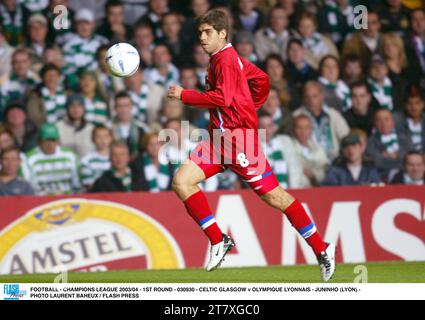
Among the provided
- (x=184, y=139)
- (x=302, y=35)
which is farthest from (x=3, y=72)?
(x=302, y=35)

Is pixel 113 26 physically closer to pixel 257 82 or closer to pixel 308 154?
pixel 308 154

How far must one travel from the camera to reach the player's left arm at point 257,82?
8.70 m

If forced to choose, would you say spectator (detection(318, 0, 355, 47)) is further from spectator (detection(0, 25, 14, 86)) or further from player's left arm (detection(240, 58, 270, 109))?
player's left arm (detection(240, 58, 270, 109))

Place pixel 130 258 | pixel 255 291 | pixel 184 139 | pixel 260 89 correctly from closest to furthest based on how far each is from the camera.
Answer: pixel 255 291 → pixel 260 89 → pixel 130 258 → pixel 184 139

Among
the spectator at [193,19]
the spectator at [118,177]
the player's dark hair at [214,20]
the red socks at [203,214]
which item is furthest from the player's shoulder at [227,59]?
the spectator at [193,19]

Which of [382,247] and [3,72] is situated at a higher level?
[3,72]

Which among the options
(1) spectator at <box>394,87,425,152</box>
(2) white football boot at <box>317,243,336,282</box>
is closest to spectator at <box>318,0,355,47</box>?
(1) spectator at <box>394,87,425,152</box>

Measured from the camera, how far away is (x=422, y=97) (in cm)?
1366

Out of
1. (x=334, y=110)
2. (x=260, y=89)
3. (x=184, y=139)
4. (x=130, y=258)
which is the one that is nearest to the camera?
(x=260, y=89)

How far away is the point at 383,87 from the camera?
13.9m

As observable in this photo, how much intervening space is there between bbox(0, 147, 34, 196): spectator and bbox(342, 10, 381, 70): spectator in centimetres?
501

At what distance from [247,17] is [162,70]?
1541 millimetres

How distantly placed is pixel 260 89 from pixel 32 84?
5365 millimetres

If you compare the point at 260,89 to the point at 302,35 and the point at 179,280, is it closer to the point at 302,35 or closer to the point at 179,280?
the point at 179,280
